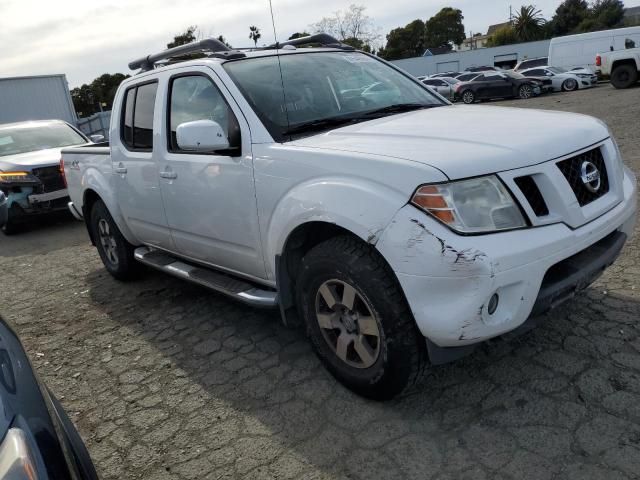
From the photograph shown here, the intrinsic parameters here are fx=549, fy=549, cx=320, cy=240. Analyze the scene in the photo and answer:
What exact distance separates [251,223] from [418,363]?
49.5 inches

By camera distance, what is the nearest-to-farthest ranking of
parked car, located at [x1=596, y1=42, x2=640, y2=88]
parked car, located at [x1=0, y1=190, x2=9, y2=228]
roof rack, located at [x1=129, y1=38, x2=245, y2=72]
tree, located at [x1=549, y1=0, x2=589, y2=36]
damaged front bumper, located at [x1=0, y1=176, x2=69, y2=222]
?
parked car, located at [x1=0, y1=190, x2=9, y2=228] < roof rack, located at [x1=129, y1=38, x2=245, y2=72] < damaged front bumper, located at [x1=0, y1=176, x2=69, y2=222] < parked car, located at [x1=596, y1=42, x2=640, y2=88] < tree, located at [x1=549, y1=0, x2=589, y2=36]

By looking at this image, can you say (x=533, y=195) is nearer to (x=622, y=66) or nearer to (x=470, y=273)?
(x=470, y=273)

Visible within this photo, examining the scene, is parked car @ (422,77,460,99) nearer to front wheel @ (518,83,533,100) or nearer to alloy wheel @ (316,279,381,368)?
front wheel @ (518,83,533,100)

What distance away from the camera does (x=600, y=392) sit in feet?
8.66

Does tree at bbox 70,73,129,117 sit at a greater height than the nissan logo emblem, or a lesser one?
greater

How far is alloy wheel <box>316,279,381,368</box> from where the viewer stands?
8.66 feet

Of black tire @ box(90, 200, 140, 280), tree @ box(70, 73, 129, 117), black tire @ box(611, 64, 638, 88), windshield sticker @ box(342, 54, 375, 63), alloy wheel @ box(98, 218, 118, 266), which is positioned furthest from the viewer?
tree @ box(70, 73, 129, 117)

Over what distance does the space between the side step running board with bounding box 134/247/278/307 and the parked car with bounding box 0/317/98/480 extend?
150 cm

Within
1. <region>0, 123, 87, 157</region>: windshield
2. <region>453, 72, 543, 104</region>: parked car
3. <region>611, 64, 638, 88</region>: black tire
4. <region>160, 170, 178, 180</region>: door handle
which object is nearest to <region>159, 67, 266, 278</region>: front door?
<region>160, 170, 178, 180</region>: door handle

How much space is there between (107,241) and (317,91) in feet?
9.59

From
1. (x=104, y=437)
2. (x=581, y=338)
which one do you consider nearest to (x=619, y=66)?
(x=581, y=338)

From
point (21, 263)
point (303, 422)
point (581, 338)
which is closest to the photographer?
point (303, 422)

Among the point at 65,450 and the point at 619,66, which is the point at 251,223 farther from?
the point at 619,66

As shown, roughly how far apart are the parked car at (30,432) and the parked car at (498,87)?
87.4 ft
